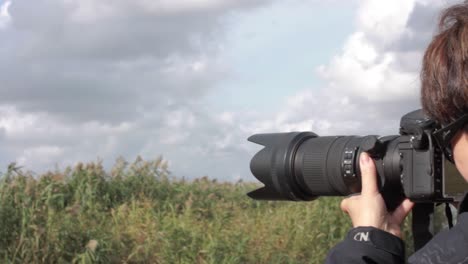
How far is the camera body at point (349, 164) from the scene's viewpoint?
166 cm

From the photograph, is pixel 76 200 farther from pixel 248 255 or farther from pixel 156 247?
pixel 248 255

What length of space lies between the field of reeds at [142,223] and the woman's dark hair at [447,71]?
3.06 meters

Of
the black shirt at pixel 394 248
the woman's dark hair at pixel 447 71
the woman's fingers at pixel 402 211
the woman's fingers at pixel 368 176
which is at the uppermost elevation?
the woman's dark hair at pixel 447 71

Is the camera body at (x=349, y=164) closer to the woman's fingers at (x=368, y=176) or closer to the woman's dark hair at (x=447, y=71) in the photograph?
the woman's fingers at (x=368, y=176)

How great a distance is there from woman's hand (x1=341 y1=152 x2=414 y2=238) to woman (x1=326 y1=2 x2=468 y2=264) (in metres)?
0.02

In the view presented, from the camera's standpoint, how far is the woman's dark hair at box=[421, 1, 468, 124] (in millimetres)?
1293

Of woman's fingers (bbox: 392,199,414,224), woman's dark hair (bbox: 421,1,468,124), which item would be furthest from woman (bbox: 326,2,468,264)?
woman's fingers (bbox: 392,199,414,224)

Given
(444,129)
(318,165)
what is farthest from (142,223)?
(444,129)

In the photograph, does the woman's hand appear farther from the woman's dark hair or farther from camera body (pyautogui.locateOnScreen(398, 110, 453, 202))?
the woman's dark hair

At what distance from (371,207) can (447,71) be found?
42 cm


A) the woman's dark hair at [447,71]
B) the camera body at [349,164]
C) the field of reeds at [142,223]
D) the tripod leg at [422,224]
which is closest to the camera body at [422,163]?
the camera body at [349,164]

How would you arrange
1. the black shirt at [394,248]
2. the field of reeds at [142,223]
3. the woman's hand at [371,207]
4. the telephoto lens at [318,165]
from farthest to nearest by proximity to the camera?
the field of reeds at [142,223]
the telephoto lens at [318,165]
the woman's hand at [371,207]
the black shirt at [394,248]

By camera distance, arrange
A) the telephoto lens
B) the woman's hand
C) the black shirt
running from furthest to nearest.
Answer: the telephoto lens → the woman's hand → the black shirt

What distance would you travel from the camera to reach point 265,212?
20.2 ft
